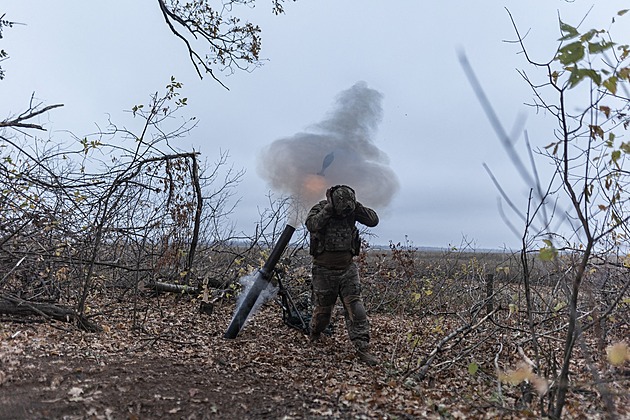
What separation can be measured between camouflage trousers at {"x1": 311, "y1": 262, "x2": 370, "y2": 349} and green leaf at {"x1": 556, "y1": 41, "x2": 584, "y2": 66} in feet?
14.9

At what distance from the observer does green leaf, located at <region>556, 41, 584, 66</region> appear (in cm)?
280

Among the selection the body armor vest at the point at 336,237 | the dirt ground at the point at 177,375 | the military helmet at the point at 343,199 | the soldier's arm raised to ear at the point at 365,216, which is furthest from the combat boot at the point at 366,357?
the military helmet at the point at 343,199

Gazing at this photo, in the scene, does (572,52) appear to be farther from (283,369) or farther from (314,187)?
(314,187)

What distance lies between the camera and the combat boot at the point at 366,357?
631 centimetres

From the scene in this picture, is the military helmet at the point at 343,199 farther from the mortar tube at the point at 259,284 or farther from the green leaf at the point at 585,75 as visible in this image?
the green leaf at the point at 585,75

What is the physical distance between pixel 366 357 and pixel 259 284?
7.03ft

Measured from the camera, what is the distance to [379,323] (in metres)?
9.30

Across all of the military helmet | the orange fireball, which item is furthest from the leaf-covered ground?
the orange fireball

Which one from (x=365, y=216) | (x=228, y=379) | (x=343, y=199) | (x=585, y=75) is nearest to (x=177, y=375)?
(x=228, y=379)

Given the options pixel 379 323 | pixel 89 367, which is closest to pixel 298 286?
pixel 379 323

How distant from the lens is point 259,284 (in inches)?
305

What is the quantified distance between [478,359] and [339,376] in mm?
2058

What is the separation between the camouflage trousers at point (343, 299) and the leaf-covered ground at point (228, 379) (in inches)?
12.8

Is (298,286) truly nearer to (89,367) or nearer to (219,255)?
(219,255)
